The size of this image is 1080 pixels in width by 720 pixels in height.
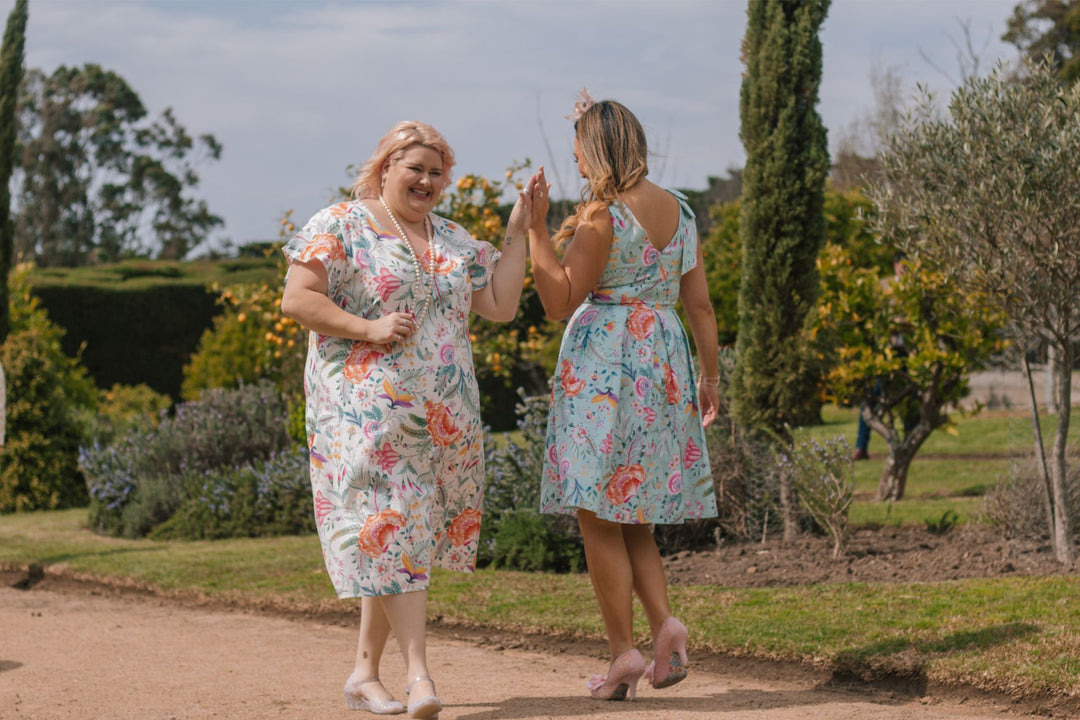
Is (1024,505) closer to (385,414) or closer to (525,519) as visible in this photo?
(525,519)

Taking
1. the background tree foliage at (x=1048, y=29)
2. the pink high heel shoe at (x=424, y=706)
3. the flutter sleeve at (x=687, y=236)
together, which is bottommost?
the pink high heel shoe at (x=424, y=706)

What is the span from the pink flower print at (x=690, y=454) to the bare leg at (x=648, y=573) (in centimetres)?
29

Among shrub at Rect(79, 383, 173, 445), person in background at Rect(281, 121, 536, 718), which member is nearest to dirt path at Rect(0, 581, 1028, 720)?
person in background at Rect(281, 121, 536, 718)

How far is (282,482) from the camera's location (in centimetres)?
898

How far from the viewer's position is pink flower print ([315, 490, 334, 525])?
145 inches

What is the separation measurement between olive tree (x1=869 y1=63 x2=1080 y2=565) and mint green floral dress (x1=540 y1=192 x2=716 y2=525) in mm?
2216

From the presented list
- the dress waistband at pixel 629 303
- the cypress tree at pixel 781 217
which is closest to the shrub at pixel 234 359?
the cypress tree at pixel 781 217

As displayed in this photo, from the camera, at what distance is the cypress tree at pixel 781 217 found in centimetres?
739

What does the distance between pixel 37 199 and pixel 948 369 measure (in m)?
35.0

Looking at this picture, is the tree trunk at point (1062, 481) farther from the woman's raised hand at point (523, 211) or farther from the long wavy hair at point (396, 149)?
the long wavy hair at point (396, 149)

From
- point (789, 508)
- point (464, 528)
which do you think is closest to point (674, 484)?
point (464, 528)

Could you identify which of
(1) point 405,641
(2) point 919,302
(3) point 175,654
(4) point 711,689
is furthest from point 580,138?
(2) point 919,302

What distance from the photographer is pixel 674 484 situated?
4.08m

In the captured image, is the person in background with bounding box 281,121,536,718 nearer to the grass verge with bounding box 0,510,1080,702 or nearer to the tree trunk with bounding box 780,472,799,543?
the grass verge with bounding box 0,510,1080,702
